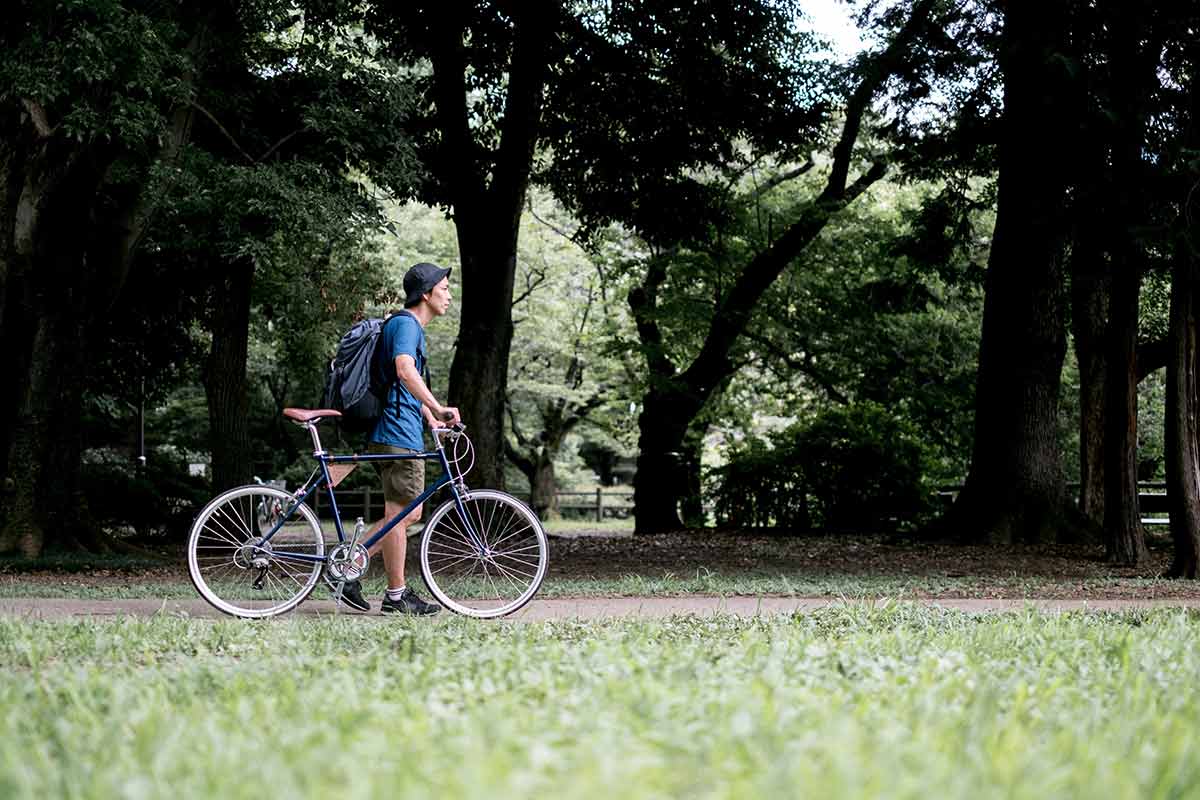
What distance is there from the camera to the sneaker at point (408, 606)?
769 centimetres

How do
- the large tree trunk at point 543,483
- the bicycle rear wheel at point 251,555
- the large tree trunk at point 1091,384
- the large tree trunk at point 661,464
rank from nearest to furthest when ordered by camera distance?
the bicycle rear wheel at point 251,555 < the large tree trunk at point 1091,384 < the large tree trunk at point 661,464 < the large tree trunk at point 543,483

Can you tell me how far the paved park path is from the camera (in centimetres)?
776

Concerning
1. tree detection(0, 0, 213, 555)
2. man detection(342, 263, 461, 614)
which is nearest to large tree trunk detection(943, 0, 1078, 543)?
tree detection(0, 0, 213, 555)

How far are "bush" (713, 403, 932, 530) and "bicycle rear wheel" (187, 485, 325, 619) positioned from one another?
15.2 meters

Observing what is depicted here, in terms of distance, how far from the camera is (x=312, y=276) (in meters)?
22.1

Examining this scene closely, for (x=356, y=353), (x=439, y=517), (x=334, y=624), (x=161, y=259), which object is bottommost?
(x=334, y=624)

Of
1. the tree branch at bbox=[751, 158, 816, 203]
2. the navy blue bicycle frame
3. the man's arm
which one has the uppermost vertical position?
the tree branch at bbox=[751, 158, 816, 203]

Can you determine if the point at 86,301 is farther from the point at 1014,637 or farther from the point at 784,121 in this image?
the point at 1014,637

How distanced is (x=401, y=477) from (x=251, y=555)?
96cm

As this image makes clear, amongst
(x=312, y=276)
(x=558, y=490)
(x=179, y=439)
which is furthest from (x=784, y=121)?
(x=558, y=490)

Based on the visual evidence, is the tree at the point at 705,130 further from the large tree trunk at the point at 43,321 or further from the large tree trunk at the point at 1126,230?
the large tree trunk at the point at 43,321

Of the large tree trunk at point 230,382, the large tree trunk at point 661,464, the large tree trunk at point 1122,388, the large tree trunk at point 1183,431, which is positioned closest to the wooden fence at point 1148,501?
the large tree trunk at point 661,464

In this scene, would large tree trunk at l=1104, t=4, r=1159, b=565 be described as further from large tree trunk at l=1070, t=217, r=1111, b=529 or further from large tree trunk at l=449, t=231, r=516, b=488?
large tree trunk at l=449, t=231, r=516, b=488

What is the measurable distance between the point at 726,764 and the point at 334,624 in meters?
3.80
